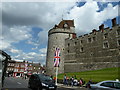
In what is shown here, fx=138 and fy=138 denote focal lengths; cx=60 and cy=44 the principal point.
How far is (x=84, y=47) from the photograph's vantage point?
47406 mm

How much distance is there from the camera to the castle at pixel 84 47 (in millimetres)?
38469

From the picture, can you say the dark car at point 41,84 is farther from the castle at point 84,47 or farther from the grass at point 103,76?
the castle at point 84,47

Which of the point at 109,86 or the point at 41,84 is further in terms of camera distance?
the point at 41,84

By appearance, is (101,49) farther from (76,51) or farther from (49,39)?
(49,39)

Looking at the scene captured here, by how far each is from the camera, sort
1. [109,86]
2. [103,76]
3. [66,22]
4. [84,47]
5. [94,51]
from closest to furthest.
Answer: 1. [109,86]
2. [103,76]
3. [94,51]
4. [84,47]
5. [66,22]

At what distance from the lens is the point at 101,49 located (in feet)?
136

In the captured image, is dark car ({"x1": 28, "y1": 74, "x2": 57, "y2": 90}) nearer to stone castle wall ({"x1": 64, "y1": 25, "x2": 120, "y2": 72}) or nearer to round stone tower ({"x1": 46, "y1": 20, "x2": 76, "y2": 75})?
stone castle wall ({"x1": 64, "y1": 25, "x2": 120, "y2": 72})

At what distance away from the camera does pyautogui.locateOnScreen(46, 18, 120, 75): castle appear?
3847 centimetres

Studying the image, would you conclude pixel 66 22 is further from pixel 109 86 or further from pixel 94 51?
pixel 109 86

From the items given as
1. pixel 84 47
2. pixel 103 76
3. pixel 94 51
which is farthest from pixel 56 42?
pixel 103 76

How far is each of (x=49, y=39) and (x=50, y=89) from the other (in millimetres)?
43678

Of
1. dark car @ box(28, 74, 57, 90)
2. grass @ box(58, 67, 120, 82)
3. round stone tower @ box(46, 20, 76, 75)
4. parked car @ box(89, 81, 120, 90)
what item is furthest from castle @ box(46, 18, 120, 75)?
parked car @ box(89, 81, 120, 90)

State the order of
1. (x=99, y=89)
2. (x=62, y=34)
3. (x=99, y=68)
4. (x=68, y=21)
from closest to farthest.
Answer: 1. (x=99, y=89)
2. (x=99, y=68)
3. (x=62, y=34)
4. (x=68, y=21)

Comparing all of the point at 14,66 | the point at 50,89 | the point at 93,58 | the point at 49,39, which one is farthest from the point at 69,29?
the point at 14,66
